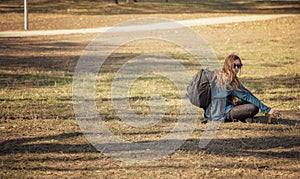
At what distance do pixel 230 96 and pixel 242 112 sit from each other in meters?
0.30

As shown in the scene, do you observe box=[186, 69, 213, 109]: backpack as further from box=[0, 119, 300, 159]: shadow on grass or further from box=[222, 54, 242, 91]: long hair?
box=[0, 119, 300, 159]: shadow on grass

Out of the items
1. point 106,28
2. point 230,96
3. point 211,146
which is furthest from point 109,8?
point 211,146

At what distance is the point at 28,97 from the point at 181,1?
2857 cm

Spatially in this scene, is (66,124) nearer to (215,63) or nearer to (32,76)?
(32,76)

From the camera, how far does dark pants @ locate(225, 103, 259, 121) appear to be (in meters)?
7.09

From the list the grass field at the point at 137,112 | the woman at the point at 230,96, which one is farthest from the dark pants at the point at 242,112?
the grass field at the point at 137,112

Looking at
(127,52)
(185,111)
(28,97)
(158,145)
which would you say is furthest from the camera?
(127,52)

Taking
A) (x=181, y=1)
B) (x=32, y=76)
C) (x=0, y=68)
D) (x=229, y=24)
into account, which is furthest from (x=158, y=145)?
(x=181, y=1)

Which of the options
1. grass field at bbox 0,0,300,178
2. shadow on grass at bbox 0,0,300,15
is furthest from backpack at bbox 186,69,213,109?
shadow on grass at bbox 0,0,300,15

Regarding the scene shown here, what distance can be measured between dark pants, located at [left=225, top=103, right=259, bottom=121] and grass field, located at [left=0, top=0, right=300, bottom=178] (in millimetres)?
115

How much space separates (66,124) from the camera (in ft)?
23.6

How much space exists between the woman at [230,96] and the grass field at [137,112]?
0.16 m

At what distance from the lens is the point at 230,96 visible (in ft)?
23.9

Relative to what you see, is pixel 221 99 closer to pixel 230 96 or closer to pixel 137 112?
pixel 230 96
